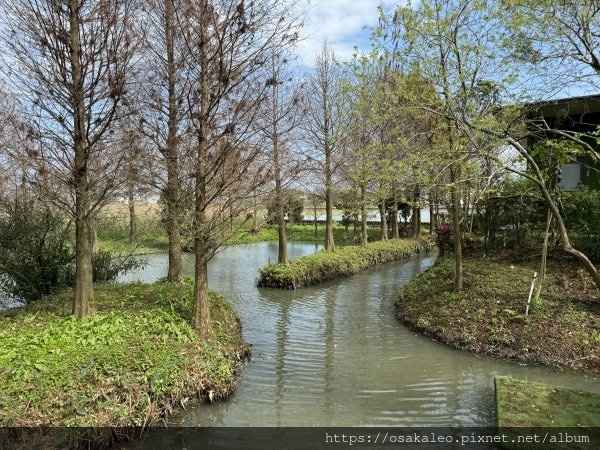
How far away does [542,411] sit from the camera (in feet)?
19.1

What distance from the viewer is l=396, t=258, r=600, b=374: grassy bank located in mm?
8672

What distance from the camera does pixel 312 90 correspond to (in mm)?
20906

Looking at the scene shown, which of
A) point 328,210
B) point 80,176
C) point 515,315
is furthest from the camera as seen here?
point 328,210

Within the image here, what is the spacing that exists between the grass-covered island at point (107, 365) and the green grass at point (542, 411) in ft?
12.6

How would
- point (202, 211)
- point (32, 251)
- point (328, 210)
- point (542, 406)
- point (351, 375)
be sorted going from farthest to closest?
point (328, 210) → point (32, 251) → point (351, 375) → point (202, 211) → point (542, 406)

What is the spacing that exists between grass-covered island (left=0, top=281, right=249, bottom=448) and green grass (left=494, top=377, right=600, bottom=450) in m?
3.85

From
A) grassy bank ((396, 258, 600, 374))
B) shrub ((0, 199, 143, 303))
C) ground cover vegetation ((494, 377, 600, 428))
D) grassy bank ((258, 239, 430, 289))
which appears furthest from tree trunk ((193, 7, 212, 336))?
grassy bank ((258, 239, 430, 289))

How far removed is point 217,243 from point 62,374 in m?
3.19

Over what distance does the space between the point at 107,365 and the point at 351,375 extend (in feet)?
13.4

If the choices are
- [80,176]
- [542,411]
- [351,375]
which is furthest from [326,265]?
[542,411]

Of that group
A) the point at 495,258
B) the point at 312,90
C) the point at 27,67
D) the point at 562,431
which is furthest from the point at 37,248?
the point at 312,90

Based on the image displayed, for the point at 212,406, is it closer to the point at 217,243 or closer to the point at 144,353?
the point at 144,353

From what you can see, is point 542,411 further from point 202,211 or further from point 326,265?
point 326,265

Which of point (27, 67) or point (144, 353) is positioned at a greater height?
point (27, 67)
